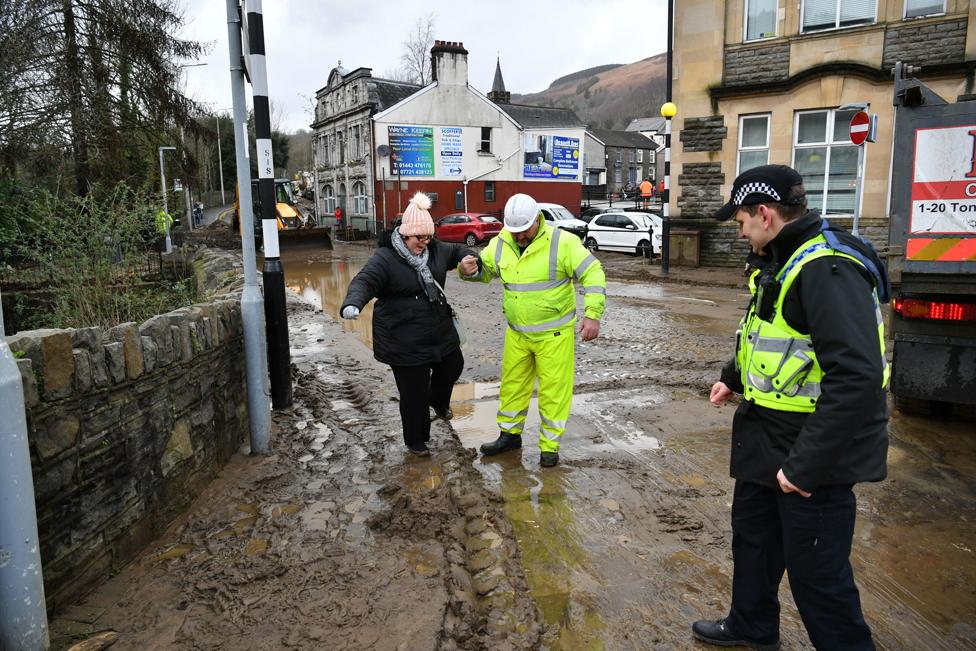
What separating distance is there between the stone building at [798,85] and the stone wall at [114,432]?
52.2ft

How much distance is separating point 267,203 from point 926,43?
1612cm

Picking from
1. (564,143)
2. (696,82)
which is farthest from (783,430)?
(564,143)

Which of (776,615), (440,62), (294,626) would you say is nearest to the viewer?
(776,615)

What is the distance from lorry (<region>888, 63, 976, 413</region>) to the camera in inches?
204

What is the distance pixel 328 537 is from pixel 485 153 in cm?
3902

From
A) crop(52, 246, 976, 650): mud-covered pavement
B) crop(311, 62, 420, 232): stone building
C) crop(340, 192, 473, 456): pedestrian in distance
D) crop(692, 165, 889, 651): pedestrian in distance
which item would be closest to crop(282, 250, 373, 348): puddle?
crop(340, 192, 473, 456): pedestrian in distance

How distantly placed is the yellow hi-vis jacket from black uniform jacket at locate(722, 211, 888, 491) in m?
2.35

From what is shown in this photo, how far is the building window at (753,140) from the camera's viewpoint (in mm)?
17578

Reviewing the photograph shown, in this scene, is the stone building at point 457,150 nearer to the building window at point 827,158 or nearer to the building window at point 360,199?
the building window at point 360,199

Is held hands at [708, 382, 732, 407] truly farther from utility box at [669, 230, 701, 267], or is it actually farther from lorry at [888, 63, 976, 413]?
utility box at [669, 230, 701, 267]

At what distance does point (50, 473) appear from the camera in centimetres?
291

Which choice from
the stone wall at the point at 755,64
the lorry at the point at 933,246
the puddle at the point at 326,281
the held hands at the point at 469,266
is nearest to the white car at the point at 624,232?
the stone wall at the point at 755,64

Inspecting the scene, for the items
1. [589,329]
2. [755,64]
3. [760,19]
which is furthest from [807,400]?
[760,19]

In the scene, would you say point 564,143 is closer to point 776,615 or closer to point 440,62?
point 440,62
